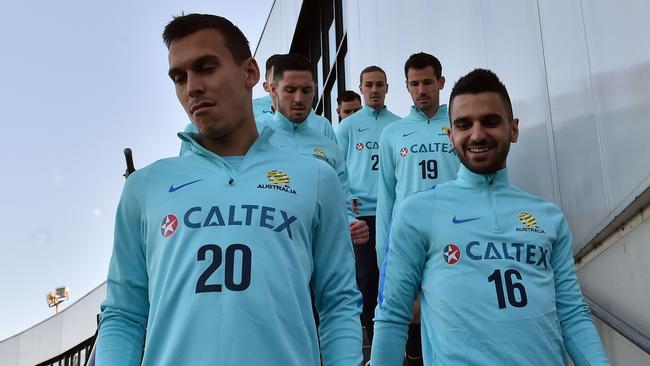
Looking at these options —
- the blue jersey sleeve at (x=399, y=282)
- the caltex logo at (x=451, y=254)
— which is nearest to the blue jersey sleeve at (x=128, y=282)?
the blue jersey sleeve at (x=399, y=282)

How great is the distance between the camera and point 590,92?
160 inches

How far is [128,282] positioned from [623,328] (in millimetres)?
2248

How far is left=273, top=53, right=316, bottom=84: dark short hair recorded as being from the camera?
515 cm

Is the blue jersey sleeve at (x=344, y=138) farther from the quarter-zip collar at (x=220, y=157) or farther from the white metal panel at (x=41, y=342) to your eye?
the white metal panel at (x=41, y=342)

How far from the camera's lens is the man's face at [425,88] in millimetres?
5508

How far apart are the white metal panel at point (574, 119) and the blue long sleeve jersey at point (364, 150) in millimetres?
2041

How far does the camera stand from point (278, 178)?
7.51 feet

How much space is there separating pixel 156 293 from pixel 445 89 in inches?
201

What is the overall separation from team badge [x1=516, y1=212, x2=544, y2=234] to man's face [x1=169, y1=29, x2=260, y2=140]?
1.37 metres

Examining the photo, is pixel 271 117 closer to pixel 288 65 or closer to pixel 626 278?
pixel 288 65

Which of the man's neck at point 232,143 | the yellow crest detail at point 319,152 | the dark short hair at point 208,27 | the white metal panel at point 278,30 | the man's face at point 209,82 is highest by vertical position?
the white metal panel at point 278,30

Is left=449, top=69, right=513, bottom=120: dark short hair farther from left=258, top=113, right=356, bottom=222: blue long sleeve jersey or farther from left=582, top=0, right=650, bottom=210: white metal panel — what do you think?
left=258, top=113, right=356, bottom=222: blue long sleeve jersey

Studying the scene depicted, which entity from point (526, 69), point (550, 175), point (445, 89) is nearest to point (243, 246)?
point (550, 175)

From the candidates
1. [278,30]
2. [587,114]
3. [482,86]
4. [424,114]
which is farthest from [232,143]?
[278,30]
